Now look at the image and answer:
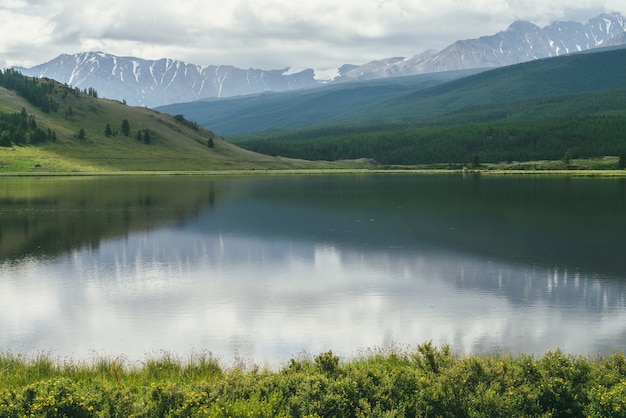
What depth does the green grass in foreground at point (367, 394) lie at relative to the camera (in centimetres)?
1480

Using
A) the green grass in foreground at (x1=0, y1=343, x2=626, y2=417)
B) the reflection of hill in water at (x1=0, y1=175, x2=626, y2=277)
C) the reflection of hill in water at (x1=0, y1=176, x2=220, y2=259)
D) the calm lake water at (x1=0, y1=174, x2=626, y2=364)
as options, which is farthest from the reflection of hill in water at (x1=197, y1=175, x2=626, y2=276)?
the green grass in foreground at (x1=0, y1=343, x2=626, y2=417)

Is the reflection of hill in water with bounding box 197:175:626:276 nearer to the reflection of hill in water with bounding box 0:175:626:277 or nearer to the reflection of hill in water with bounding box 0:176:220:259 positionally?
the reflection of hill in water with bounding box 0:175:626:277

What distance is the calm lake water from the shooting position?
2717cm

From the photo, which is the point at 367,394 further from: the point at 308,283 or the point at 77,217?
the point at 77,217

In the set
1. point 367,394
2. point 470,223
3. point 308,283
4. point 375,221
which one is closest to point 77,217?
point 375,221

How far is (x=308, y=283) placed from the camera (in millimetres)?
39125

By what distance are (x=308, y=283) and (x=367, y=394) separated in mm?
23411

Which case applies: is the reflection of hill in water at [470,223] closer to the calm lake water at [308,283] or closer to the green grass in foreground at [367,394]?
the calm lake water at [308,283]

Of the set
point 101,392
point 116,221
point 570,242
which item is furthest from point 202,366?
point 116,221

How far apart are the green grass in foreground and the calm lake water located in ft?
25.9

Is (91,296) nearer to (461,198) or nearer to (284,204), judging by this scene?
(284,204)

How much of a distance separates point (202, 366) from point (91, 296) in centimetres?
1679

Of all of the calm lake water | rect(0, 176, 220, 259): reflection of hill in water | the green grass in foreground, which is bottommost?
the calm lake water

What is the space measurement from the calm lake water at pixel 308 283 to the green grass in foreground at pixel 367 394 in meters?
7.90
